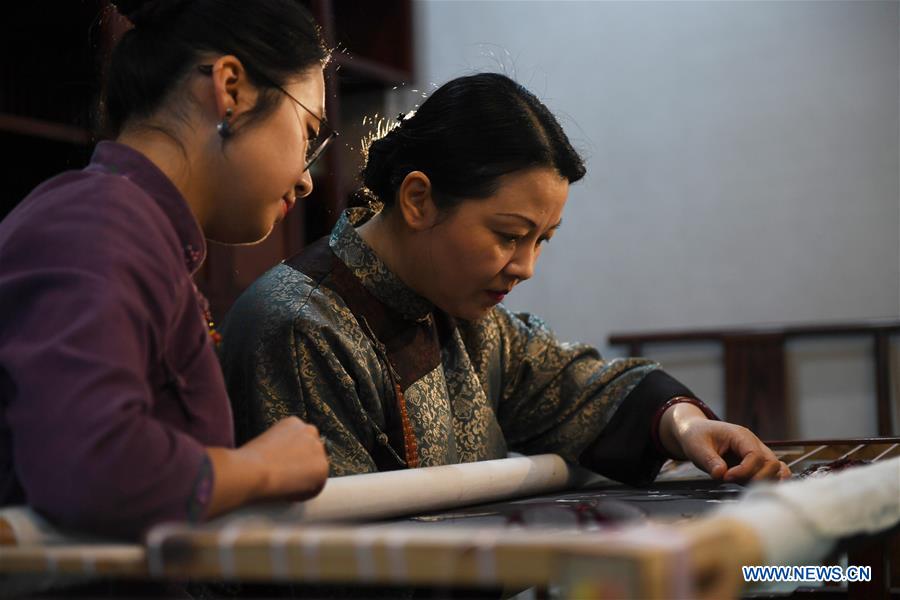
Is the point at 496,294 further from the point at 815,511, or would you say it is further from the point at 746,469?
the point at 815,511

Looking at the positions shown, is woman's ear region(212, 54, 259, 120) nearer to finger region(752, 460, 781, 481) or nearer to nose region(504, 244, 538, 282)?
nose region(504, 244, 538, 282)

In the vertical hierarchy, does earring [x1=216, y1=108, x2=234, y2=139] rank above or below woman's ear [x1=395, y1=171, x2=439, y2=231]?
above

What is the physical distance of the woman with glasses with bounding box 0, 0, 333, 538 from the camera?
0.73m

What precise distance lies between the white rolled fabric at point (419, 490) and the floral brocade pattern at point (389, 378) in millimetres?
126

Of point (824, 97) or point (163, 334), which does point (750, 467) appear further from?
point (824, 97)

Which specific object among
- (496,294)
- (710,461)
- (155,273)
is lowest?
(710,461)

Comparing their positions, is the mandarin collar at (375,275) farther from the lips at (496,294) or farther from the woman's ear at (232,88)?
the woman's ear at (232,88)

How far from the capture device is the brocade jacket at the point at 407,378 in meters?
1.35

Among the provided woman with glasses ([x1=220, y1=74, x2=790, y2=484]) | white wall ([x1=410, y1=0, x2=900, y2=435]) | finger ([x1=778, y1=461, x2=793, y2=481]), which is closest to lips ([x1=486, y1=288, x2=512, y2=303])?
woman with glasses ([x1=220, y1=74, x2=790, y2=484])

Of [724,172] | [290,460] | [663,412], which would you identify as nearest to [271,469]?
[290,460]

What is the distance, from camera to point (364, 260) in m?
1.53

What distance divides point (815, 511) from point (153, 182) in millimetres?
645

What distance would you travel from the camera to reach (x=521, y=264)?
→ 5.04 ft

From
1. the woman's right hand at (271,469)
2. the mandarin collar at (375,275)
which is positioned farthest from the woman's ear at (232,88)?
the mandarin collar at (375,275)
